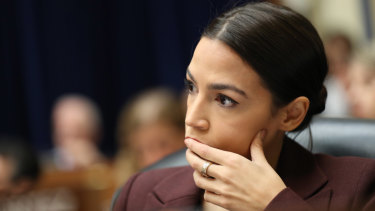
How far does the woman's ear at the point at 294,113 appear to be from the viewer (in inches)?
47.4

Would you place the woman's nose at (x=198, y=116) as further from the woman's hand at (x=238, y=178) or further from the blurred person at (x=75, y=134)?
the blurred person at (x=75, y=134)

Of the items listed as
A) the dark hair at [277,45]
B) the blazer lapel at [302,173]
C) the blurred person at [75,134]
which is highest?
the dark hair at [277,45]

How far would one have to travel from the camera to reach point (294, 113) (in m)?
1.23

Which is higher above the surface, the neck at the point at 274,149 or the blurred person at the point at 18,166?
the neck at the point at 274,149

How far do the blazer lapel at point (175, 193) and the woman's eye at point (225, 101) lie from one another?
0.96 feet

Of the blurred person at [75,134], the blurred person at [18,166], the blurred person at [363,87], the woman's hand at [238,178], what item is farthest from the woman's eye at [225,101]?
the blurred person at [75,134]

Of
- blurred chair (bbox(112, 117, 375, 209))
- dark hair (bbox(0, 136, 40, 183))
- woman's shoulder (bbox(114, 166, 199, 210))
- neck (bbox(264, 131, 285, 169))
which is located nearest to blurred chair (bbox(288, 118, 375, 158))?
blurred chair (bbox(112, 117, 375, 209))

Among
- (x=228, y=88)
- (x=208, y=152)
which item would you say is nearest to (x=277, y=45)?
(x=228, y=88)

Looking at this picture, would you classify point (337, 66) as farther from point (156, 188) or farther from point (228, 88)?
point (228, 88)

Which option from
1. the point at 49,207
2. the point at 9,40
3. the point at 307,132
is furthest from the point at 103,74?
the point at 307,132

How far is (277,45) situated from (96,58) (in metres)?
4.12

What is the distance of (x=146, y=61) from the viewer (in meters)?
5.21

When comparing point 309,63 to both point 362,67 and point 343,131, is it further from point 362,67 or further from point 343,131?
point 362,67

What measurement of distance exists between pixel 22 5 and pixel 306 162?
3.93 m
